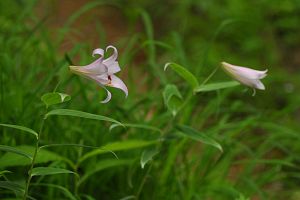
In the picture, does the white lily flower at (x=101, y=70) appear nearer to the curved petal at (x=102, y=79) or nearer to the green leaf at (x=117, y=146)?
the curved petal at (x=102, y=79)

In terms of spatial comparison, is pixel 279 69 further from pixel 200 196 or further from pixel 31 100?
pixel 31 100

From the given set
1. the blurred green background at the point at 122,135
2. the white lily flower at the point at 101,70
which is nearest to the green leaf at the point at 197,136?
the blurred green background at the point at 122,135

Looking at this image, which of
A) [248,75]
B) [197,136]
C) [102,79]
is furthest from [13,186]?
[248,75]

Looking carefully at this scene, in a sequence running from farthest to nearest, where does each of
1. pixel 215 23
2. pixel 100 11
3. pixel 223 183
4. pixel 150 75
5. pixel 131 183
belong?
pixel 100 11 < pixel 215 23 < pixel 150 75 < pixel 223 183 < pixel 131 183

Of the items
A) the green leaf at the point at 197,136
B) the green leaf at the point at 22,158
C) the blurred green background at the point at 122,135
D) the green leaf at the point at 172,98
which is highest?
the green leaf at the point at 172,98

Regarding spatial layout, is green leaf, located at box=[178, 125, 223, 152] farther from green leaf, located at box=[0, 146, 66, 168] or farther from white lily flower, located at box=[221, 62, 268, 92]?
green leaf, located at box=[0, 146, 66, 168]

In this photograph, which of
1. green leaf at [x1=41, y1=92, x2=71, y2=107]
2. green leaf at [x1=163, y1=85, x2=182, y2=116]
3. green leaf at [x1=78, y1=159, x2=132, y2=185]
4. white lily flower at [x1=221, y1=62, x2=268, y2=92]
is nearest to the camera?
green leaf at [x1=41, y1=92, x2=71, y2=107]

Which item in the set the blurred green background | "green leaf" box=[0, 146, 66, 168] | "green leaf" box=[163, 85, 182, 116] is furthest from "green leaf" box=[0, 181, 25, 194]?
"green leaf" box=[163, 85, 182, 116]

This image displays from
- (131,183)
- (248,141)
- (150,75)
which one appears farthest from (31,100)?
(248,141)
